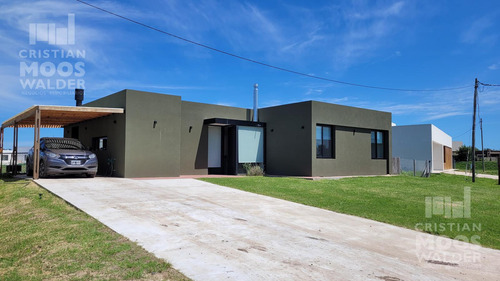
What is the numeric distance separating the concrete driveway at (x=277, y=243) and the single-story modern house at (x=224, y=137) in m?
5.85

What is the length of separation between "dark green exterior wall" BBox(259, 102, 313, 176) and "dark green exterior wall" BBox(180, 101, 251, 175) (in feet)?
9.81

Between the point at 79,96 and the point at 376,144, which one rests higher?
the point at 79,96

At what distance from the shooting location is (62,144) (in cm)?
1219

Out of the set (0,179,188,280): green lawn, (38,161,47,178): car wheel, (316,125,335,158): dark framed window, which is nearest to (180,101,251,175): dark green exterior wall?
(316,125,335,158): dark framed window

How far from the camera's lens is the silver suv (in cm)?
1114

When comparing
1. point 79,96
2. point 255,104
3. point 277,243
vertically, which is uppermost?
point 79,96

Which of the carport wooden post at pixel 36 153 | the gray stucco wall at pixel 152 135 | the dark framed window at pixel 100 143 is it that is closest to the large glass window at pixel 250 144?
the gray stucco wall at pixel 152 135

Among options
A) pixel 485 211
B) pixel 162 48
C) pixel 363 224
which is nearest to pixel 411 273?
pixel 363 224

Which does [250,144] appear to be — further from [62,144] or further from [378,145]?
[62,144]

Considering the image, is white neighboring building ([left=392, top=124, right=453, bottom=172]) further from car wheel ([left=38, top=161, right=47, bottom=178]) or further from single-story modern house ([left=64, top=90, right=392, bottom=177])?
car wheel ([left=38, top=161, right=47, bottom=178])

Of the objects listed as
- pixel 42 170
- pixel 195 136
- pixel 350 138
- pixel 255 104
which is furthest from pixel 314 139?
pixel 42 170

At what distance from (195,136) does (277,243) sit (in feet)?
39.1

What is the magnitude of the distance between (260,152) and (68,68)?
10.0 meters

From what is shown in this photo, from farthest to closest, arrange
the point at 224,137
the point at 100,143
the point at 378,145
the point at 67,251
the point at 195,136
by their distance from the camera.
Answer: the point at 378,145 → the point at 224,137 → the point at 195,136 → the point at 100,143 → the point at 67,251
